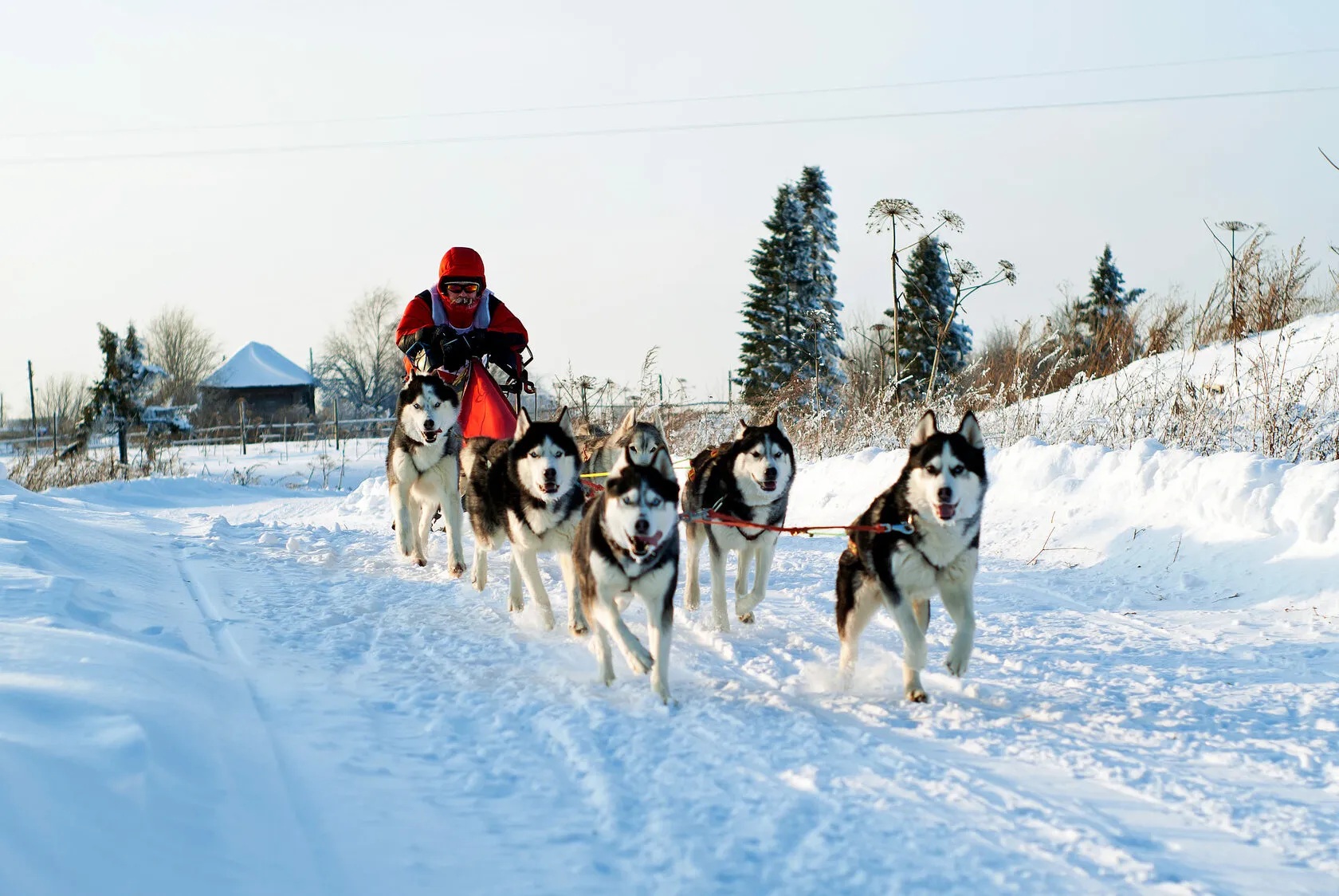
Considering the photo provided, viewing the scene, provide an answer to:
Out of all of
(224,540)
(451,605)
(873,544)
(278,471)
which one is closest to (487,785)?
(873,544)

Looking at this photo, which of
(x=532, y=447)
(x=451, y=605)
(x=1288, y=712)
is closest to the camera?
(x=1288, y=712)

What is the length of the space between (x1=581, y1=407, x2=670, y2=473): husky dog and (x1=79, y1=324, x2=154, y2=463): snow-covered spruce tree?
23.6 meters

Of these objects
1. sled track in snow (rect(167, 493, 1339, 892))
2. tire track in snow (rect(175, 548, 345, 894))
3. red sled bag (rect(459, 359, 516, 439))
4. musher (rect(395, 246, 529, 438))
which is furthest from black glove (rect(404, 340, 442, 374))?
sled track in snow (rect(167, 493, 1339, 892))

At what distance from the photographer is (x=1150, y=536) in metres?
6.38

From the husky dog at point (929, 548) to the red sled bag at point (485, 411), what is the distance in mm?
2875

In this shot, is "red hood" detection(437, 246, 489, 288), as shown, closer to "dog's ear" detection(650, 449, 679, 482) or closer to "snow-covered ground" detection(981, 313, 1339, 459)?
"dog's ear" detection(650, 449, 679, 482)

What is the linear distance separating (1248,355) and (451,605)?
615 cm

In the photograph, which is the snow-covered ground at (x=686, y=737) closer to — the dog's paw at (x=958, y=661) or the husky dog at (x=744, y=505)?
the dog's paw at (x=958, y=661)

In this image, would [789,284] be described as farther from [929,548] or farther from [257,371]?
[257,371]

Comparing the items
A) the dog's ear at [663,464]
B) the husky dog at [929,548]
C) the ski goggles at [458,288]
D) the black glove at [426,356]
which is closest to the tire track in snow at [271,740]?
the dog's ear at [663,464]

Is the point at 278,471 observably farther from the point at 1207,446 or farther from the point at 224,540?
the point at 1207,446

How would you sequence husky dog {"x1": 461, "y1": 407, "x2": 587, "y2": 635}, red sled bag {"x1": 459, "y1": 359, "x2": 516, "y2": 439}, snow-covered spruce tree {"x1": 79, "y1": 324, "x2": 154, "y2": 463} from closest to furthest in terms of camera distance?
husky dog {"x1": 461, "y1": 407, "x2": 587, "y2": 635} < red sled bag {"x1": 459, "y1": 359, "x2": 516, "y2": 439} < snow-covered spruce tree {"x1": 79, "y1": 324, "x2": 154, "y2": 463}

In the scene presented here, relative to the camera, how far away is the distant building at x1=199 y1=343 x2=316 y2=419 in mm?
48438

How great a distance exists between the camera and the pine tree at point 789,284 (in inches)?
1123
